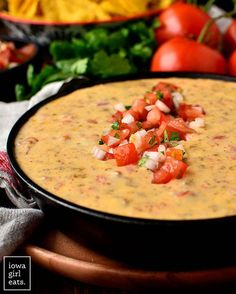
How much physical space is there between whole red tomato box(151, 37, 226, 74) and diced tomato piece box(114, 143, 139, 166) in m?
1.74

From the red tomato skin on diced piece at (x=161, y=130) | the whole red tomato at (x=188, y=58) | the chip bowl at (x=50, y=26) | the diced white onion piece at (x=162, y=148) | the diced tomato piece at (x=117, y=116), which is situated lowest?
the chip bowl at (x=50, y=26)

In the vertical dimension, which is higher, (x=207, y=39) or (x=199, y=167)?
(x=199, y=167)

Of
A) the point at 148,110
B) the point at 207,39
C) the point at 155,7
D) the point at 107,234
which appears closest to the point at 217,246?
the point at 107,234

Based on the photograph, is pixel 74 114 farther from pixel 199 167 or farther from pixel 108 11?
pixel 108 11

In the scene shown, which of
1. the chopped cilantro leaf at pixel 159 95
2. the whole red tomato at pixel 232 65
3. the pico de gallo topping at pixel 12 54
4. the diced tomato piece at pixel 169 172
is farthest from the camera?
the pico de gallo topping at pixel 12 54

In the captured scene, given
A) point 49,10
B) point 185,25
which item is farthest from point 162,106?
point 49,10

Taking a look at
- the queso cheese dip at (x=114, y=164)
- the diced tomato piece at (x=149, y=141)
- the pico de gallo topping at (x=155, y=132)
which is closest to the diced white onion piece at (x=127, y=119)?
the pico de gallo topping at (x=155, y=132)

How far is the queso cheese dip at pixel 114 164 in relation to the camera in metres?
2.34

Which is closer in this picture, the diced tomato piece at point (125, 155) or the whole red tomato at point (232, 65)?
the diced tomato piece at point (125, 155)

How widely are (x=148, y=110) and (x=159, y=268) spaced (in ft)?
3.20

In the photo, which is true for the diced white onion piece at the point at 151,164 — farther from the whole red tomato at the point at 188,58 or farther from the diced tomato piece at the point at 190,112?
the whole red tomato at the point at 188,58

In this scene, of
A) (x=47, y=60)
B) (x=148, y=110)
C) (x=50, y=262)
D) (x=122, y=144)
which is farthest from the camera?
(x=47, y=60)

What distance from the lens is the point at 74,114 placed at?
3.22 m

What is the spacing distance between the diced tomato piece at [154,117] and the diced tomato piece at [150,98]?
0.15 m
